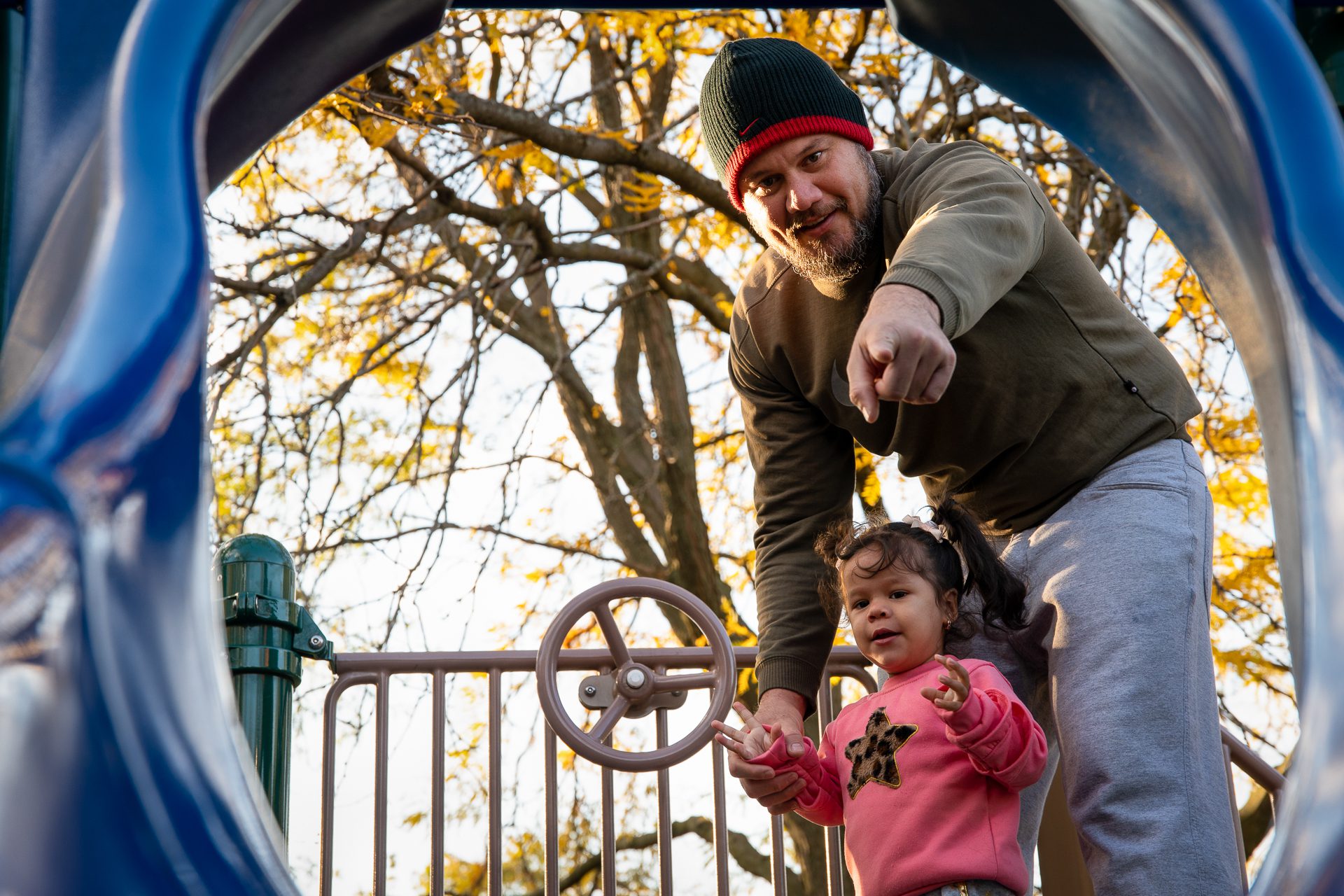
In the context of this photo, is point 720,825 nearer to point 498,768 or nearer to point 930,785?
point 498,768

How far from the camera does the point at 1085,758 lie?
172 cm

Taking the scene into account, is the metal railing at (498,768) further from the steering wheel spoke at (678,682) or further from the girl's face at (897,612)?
the girl's face at (897,612)

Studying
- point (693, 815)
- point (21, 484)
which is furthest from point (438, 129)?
point (693, 815)

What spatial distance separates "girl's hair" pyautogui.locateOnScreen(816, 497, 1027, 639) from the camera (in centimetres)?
196

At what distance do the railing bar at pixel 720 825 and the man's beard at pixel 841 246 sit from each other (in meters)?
0.99

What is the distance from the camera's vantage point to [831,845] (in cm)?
257

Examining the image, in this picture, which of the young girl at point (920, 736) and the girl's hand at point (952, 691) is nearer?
→ the girl's hand at point (952, 691)

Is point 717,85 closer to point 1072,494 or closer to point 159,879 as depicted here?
point 1072,494

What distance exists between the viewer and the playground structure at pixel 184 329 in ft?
3.14

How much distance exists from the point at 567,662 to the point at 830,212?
1062 mm

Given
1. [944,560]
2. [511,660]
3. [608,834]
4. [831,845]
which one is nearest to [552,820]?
Result: [608,834]

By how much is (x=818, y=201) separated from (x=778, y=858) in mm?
1280

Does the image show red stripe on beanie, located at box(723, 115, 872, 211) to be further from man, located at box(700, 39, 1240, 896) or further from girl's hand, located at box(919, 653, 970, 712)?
girl's hand, located at box(919, 653, 970, 712)

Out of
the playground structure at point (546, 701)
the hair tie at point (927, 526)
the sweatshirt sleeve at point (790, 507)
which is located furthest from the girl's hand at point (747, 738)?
the playground structure at point (546, 701)
